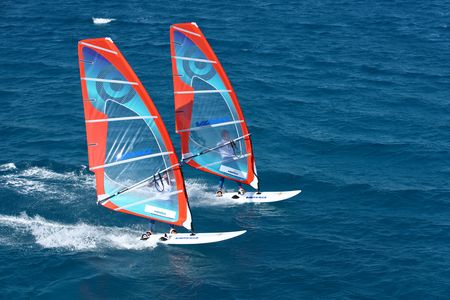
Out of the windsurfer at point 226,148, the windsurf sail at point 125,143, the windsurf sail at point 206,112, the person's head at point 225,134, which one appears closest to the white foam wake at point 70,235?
the windsurf sail at point 125,143

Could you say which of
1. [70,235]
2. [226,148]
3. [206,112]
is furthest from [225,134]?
[70,235]

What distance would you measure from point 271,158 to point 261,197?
9.35 metres

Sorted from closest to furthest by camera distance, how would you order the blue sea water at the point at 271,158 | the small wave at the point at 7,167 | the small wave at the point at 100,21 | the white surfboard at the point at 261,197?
the blue sea water at the point at 271,158 → the white surfboard at the point at 261,197 → the small wave at the point at 7,167 → the small wave at the point at 100,21

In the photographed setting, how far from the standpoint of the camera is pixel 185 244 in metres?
66.0

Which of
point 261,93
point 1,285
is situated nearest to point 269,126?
point 261,93

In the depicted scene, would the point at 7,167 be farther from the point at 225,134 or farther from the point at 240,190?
the point at 240,190

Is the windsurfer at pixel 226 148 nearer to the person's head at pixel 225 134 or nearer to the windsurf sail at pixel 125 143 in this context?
the person's head at pixel 225 134

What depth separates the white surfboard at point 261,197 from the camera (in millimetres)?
74812

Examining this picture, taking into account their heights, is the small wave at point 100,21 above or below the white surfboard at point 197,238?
above

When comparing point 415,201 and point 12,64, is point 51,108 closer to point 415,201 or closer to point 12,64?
point 12,64

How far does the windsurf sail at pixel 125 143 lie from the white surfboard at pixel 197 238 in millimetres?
1163

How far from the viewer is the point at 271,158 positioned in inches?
3285

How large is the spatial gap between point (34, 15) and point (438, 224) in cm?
9115

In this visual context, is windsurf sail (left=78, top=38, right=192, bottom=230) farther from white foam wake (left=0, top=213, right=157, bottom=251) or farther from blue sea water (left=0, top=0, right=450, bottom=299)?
→ blue sea water (left=0, top=0, right=450, bottom=299)
